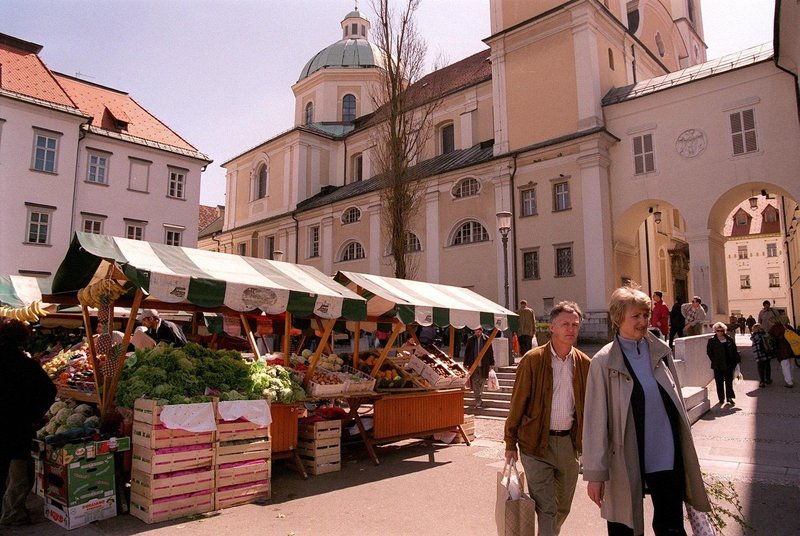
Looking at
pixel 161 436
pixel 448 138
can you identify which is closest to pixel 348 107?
pixel 448 138

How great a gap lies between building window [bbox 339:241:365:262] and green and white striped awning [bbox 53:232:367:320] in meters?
25.2

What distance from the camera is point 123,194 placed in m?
27.0

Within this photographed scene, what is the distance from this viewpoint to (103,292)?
6.51m

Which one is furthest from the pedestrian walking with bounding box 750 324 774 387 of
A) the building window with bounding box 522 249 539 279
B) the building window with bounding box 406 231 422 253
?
the building window with bounding box 406 231 422 253

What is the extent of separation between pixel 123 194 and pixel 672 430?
28.4 metres

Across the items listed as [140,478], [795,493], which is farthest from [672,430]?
[140,478]

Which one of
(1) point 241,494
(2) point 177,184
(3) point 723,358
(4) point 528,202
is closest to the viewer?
(1) point 241,494

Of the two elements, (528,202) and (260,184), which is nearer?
(528,202)

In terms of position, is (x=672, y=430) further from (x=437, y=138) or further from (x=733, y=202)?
(x=437, y=138)

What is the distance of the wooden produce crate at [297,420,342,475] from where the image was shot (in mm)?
7613

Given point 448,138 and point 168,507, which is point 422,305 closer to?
point 168,507

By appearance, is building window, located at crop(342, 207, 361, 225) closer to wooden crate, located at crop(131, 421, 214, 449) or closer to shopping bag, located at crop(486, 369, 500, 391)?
shopping bag, located at crop(486, 369, 500, 391)

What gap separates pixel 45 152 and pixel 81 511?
23.7 meters

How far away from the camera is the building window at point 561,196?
2453cm
